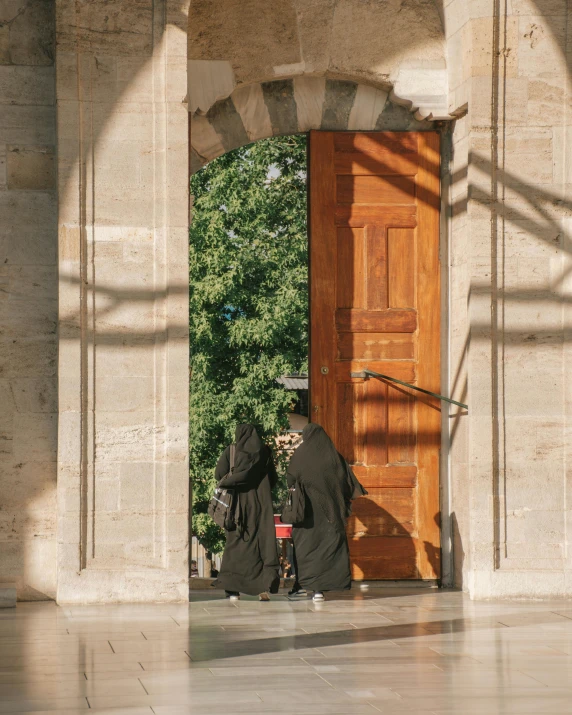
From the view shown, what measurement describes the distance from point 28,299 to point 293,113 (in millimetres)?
2880

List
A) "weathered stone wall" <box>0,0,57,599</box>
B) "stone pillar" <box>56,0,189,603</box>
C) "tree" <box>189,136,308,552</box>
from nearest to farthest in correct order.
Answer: "stone pillar" <box>56,0,189,603</box> → "weathered stone wall" <box>0,0,57,599</box> → "tree" <box>189,136,308,552</box>

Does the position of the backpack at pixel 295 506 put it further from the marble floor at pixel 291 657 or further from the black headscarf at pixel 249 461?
the marble floor at pixel 291 657

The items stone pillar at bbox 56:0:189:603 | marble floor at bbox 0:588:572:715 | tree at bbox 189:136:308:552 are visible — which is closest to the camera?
marble floor at bbox 0:588:572:715

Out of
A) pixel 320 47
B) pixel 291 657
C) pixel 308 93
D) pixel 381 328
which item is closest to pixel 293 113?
pixel 308 93

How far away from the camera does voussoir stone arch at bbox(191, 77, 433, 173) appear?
10.9 m

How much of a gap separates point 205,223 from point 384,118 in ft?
54.1

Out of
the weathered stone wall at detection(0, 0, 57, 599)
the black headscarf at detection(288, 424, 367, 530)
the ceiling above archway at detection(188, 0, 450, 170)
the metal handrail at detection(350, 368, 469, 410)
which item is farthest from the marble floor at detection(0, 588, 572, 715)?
the ceiling above archway at detection(188, 0, 450, 170)

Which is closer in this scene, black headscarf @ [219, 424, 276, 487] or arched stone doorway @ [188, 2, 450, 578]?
black headscarf @ [219, 424, 276, 487]

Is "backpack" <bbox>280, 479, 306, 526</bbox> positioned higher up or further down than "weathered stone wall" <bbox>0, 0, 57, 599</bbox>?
further down

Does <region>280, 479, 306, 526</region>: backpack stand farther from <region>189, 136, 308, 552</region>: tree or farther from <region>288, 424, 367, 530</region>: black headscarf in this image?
<region>189, 136, 308, 552</region>: tree

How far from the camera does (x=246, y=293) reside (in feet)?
89.3

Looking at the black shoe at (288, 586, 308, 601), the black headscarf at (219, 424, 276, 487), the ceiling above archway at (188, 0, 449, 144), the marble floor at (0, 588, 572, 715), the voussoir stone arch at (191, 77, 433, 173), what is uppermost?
the ceiling above archway at (188, 0, 449, 144)

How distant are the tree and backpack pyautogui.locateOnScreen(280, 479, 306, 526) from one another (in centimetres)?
1607

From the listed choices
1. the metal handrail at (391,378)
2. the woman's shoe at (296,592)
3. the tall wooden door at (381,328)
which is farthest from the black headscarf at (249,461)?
the metal handrail at (391,378)
